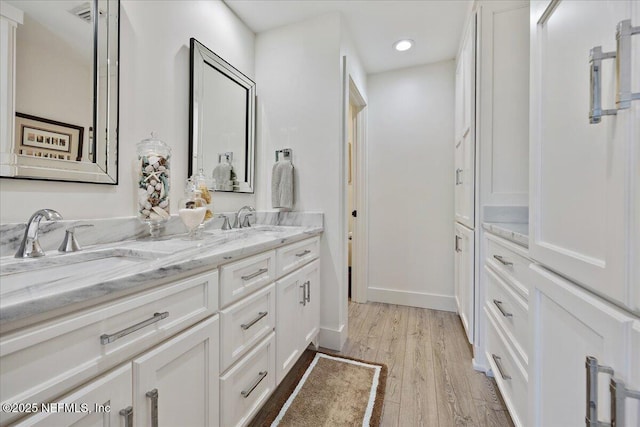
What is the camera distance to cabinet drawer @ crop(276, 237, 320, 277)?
1.42 m

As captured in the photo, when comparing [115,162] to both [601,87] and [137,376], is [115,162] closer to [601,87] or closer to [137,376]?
[137,376]

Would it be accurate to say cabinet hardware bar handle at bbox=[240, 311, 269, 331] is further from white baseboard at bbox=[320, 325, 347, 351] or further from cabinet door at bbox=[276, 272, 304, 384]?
white baseboard at bbox=[320, 325, 347, 351]

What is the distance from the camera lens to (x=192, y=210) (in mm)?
1302

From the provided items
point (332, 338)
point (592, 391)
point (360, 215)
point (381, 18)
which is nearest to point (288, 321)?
point (332, 338)

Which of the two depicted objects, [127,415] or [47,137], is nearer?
[127,415]

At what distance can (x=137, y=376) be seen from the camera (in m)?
0.70

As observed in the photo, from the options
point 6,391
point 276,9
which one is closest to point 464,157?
point 276,9

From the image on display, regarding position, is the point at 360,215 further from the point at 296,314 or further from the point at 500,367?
the point at 500,367

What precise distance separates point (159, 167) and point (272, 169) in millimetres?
934

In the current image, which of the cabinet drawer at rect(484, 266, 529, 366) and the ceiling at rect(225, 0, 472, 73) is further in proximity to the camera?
the ceiling at rect(225, 0, 472, 73)

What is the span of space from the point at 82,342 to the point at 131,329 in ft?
0.34

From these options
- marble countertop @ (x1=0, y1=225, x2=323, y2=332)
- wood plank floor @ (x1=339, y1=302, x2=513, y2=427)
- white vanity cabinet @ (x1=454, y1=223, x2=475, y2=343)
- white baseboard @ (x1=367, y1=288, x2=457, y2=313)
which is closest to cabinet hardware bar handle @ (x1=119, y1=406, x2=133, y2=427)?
marble countertop @ (x1=0, y1=225, x2=323, y2=332)

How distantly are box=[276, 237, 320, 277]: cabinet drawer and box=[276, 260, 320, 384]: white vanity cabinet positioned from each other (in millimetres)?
42

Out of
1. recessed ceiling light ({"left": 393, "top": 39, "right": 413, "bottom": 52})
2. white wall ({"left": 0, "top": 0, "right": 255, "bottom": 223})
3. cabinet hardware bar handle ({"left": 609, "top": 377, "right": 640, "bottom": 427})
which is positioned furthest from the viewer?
recessed ceiling light ({"left": 393, "top": 39, "right": 413, "bottom": 52})
